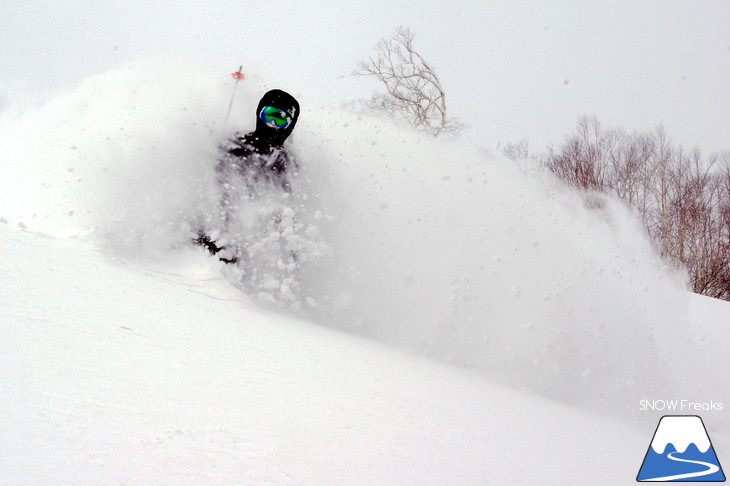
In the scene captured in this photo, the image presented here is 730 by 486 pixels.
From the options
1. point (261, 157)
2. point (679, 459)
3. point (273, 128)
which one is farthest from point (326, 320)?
point (679, 459)

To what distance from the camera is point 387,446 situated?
1.44 metres

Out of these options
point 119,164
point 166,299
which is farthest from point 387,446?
point 119,164

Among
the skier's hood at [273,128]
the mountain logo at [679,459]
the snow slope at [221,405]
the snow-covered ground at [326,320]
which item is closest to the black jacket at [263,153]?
the skier's hood at [273,128]

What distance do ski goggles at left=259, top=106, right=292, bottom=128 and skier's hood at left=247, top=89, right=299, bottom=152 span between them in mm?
22

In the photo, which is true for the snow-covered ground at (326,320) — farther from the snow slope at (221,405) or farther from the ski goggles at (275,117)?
the ski goggles at (275,117)

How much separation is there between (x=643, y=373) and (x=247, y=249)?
333 centimetres

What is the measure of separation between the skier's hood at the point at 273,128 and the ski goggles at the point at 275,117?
0.02m

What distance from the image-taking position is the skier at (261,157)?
3736 mm

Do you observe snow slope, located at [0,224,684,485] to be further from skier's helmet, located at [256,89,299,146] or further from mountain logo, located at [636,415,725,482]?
skier's helmet, located at [256,89,299,146]

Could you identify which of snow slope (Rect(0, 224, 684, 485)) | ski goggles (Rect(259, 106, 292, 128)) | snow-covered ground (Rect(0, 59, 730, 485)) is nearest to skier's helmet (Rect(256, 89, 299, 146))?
ski goggles (Rect(259, 106, 292, 128))

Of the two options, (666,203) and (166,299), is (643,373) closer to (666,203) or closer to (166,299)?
(166,299)

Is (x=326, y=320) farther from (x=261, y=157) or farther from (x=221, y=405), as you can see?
(x=221, y=405)

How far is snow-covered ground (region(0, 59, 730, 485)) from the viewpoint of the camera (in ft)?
3.95

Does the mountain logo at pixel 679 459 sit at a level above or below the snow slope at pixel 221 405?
below
